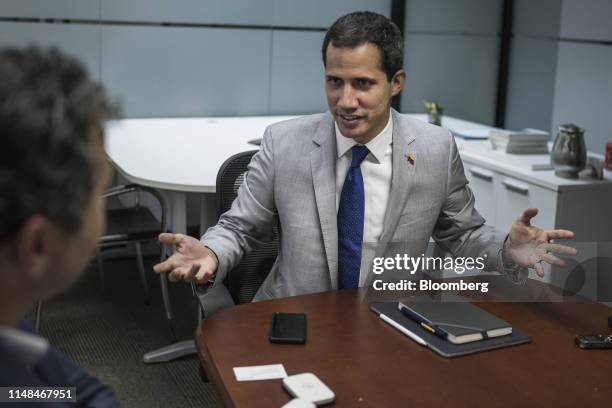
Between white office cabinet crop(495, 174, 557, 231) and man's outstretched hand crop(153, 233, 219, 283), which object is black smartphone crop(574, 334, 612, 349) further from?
white office cabinet crop(495, 174, 557, 231)

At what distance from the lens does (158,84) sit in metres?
4.74

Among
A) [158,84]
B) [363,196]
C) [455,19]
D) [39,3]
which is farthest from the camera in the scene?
[455,19]

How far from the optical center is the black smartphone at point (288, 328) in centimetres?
159

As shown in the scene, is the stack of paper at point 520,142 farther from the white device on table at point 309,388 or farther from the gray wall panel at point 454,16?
the white device on table at point 309,388

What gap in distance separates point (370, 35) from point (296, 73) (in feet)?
9.98

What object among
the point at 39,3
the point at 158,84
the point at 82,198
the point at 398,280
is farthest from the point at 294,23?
the point at 82,198

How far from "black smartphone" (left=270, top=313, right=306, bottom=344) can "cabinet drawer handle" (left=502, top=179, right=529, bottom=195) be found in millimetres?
2077

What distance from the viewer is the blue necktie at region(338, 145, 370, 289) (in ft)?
7.04

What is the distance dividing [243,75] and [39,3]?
4.29ft

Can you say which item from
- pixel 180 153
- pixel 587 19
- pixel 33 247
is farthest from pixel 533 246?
pixel 587 19

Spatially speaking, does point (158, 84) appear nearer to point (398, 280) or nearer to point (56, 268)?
point (398, 280)

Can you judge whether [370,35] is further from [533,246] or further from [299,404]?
[299,404]

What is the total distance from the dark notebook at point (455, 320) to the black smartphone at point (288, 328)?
0.24m

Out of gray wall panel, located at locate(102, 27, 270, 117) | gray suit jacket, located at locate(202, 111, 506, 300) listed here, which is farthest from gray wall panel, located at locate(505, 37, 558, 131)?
gray suit jacket, located at locate(202, 111, 506, 300)
